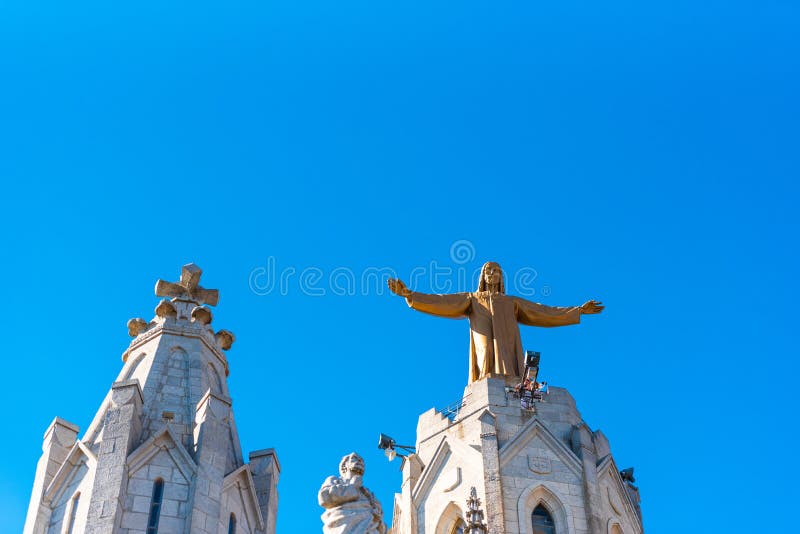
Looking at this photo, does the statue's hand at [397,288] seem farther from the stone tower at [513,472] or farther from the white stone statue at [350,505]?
the white stone statue at [350,505]

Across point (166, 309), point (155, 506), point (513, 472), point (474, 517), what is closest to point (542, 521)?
point (513, 472)

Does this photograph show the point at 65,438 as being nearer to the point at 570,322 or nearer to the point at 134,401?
the point at 134,401

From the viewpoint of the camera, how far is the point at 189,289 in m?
41.0

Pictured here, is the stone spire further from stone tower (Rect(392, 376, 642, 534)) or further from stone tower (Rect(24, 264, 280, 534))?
stone tower (Rect(24, 264, 280, 534))

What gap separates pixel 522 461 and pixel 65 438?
34.9ft

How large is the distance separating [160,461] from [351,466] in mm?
5739

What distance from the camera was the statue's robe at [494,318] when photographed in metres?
39.6

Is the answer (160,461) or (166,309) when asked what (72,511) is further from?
(166,309)

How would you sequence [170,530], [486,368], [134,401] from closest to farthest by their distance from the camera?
1. [170,530]
2. [134,401]
3. [486,368]

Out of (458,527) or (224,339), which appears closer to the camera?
(458,527)

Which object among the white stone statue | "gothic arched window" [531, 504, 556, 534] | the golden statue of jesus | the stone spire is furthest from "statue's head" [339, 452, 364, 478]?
the golden statue of jesus

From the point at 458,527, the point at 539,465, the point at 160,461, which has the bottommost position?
the point at 458,527

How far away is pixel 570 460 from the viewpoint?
120 ft

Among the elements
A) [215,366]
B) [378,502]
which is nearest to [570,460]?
[378,502]
